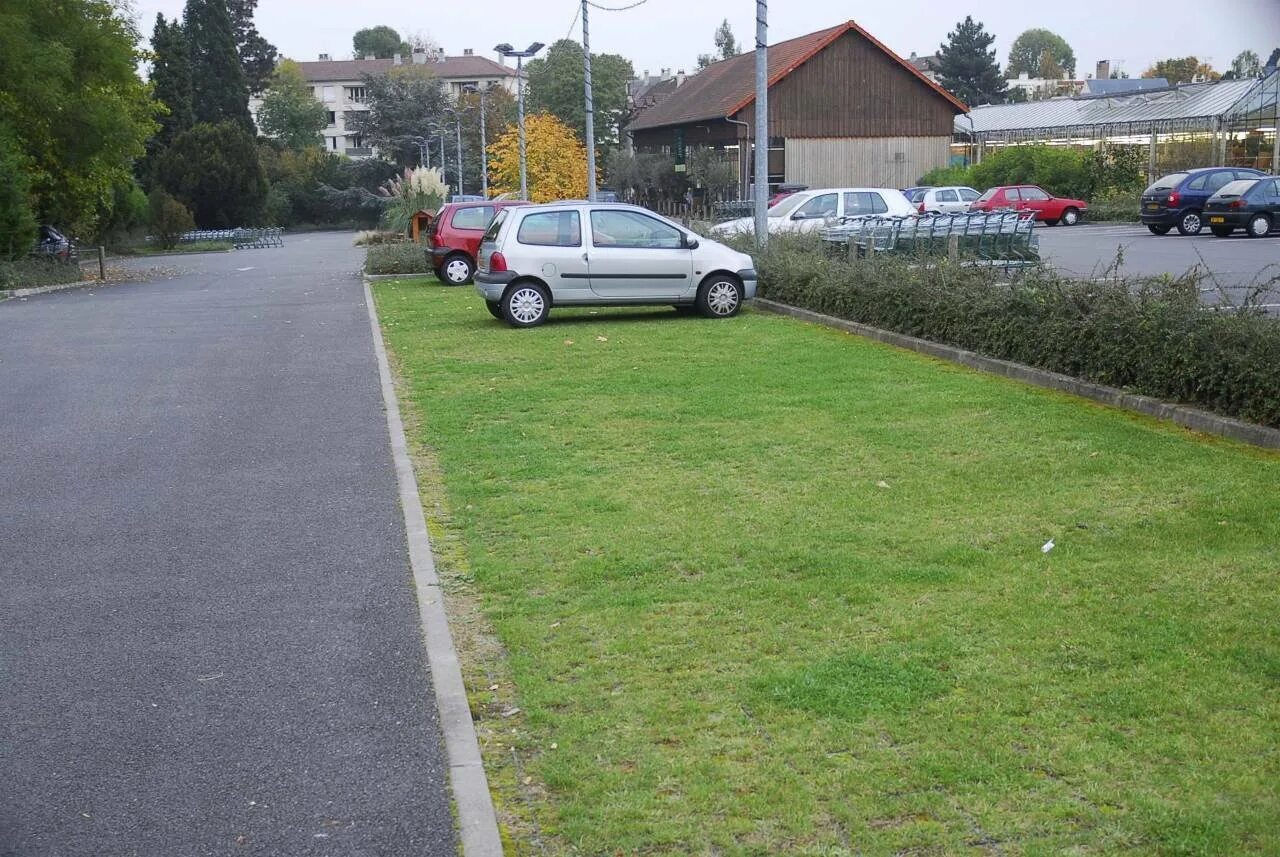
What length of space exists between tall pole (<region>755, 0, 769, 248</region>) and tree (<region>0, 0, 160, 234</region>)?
20236 mm

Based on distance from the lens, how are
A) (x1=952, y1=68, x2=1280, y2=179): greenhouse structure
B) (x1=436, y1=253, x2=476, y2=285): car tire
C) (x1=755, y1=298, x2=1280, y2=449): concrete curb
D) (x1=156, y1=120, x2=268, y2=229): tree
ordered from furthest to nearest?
1. (x1=156, y1=120, x2=268, y2=229): tree
2. (x1=952, y1=68, x2=1280, y2=179): greenhouse structure
3. (x1=436, y1=253, x2=476, y2=285): car tire
4. (x1=755, y1=298, x2=1280, y2=449): concrete curb

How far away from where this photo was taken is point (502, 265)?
17922 millimetres

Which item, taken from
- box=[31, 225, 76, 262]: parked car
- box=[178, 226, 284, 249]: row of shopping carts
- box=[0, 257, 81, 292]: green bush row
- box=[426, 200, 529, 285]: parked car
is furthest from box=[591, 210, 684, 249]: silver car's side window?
box=[178, 226, 284, 249]: row of shopping carts

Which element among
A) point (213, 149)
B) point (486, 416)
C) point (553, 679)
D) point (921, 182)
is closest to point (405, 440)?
point (486, 416)

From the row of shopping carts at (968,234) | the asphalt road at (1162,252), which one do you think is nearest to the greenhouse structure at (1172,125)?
the asphalt road at (1162,252)

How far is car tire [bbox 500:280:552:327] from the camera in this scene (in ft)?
59.1

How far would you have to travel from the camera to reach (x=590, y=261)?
58.7ft

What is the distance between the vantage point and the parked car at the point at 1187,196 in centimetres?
3506

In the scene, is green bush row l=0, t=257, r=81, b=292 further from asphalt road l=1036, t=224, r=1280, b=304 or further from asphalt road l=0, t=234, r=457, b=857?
asphalt road l=1036, t=224, r=1280, b=304

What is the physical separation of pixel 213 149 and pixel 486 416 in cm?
6525

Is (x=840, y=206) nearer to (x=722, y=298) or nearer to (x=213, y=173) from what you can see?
(x=722, y=298)

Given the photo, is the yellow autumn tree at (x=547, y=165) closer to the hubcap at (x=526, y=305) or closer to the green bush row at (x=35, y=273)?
the green bush row at (x=35, y=273)

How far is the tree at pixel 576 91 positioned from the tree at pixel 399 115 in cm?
1184

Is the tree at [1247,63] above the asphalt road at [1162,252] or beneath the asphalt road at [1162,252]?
above
